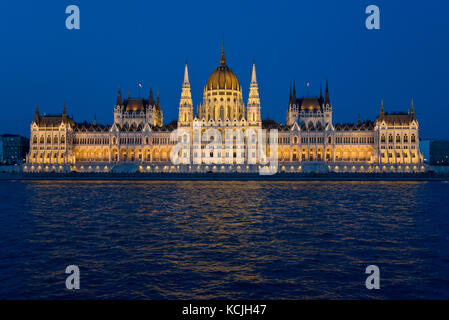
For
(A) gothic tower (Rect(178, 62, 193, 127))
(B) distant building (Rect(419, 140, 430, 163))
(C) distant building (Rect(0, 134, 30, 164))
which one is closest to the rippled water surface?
(A) gothic tower (Rect(178, 62, 193, 127))

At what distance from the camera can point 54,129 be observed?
117 meters

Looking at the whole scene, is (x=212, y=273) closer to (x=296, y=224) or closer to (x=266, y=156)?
(x=296, y=224)

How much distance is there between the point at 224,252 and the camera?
1927 centimetres

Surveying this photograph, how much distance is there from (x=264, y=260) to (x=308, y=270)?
2370 millimetres

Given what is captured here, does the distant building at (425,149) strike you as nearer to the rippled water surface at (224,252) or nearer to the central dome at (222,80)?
the central dome at (222,80)

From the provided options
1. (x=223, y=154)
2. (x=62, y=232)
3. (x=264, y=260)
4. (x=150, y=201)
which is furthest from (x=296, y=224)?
(x=223, y=154)

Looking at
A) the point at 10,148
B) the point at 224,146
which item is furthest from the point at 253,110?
the point at 10,148

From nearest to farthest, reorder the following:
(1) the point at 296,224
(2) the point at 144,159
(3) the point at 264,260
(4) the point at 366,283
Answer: (4) the point at 366,283 < (3) the point at 264,260 < (1) the point at 296,224 < (2) the point at 144,159

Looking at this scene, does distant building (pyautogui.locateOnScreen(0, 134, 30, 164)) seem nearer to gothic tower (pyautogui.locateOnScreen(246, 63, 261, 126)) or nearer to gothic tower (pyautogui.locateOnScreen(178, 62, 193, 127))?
gothic tower (pyautogui.locateOnScreen(178, 62, 193, 127))

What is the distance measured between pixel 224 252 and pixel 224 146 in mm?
90717

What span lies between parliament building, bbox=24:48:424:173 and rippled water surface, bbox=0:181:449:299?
67768 mm

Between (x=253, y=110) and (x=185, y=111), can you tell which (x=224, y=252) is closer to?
(x=253, y=110)

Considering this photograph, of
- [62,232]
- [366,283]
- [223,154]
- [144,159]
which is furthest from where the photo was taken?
[144,159]

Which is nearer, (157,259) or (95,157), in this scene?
(157,259)
